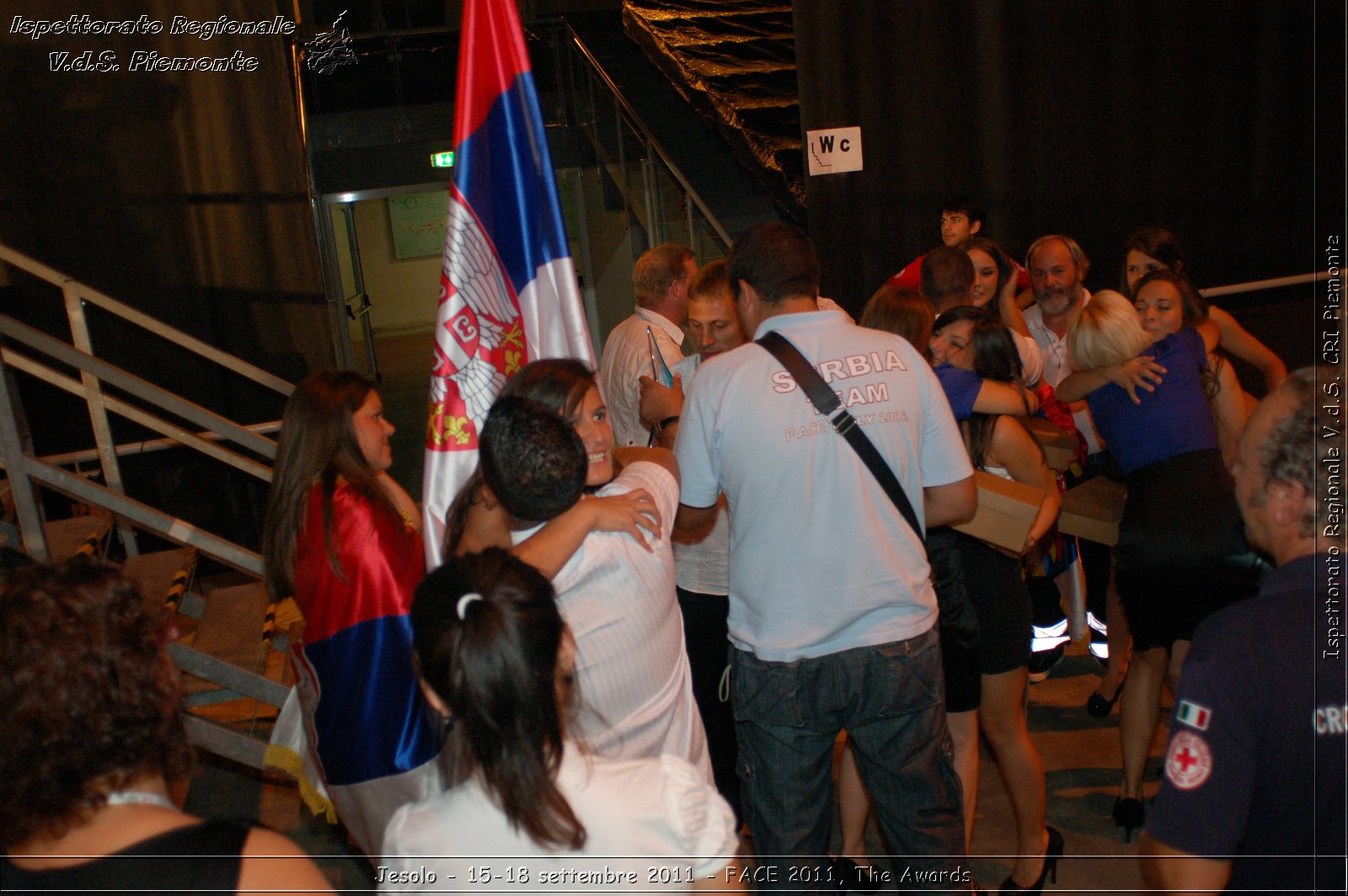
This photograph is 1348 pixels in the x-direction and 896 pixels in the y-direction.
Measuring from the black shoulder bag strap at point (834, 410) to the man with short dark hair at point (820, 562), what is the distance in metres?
0.02

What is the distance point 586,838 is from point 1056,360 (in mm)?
3430

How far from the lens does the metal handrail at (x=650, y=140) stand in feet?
20.6

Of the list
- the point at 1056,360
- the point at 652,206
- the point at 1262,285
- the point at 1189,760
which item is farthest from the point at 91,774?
the point at 1262,285

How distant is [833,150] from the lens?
573cm

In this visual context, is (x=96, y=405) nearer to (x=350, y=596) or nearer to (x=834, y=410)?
(x=350, y=596)

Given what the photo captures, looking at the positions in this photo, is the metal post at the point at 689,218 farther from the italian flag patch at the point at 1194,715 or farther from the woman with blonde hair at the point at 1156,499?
the italian flag patch at the point at 1194,715

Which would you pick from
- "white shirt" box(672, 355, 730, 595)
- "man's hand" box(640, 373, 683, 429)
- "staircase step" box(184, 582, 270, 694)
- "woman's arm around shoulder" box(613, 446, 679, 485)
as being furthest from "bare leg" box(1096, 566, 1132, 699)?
"staircase step" box(184, 582, 270, 694)

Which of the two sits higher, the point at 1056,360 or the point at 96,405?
the point at 96,405

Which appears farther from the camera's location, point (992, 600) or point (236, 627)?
point (236, 627)

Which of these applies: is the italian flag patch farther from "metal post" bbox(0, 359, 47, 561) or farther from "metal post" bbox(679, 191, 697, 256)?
"metal post" bbox(679, 191, 697, 256)

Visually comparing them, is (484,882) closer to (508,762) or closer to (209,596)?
(508,762)

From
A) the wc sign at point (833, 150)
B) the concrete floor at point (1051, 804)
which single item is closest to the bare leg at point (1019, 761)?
the concrete floor at point (1051, 804)

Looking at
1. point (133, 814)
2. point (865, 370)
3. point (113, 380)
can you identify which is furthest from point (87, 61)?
point (133, 814)

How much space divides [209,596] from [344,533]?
94.6 inches
